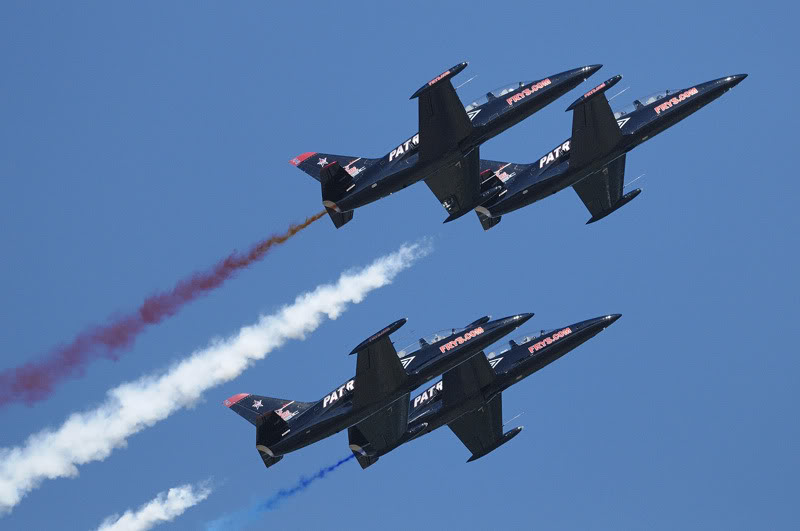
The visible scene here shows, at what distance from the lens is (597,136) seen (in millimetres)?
97000

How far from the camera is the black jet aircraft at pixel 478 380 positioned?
98.0 meters

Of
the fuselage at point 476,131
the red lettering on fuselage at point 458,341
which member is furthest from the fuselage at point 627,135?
the red lettering on fuselage at point 458,341

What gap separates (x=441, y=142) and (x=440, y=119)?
5.01 ft

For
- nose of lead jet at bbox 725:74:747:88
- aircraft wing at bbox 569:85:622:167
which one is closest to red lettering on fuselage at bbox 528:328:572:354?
aircraft wing at bbox 569:85:622:167

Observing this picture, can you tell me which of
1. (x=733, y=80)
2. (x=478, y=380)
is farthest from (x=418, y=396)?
(x=733, y=80)

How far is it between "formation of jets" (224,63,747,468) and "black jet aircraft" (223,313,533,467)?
5cm

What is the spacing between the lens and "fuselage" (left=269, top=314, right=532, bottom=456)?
307 feet

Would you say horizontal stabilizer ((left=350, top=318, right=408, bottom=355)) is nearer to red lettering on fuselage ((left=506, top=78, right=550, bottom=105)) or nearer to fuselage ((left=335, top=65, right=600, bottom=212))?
fuselage ((left=335, top=65, right=600, bottom=212))

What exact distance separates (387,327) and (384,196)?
10.1 meters

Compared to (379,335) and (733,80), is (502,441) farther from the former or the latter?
(733,80)

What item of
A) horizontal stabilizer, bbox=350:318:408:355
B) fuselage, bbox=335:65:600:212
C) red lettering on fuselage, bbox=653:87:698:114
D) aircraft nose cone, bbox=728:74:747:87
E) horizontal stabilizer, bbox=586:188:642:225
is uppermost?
fuselage, bbox=335:65:600:212

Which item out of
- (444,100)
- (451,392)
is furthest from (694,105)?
(451,392)

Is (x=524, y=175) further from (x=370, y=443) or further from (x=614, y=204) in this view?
(x=370, y=443)

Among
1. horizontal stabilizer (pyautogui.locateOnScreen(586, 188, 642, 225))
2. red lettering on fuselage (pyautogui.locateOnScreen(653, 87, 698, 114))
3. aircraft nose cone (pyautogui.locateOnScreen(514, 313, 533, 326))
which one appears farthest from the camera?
horizontal stabilizer (pyautogui.locateOnScreen(586, 188, 642, 225))
